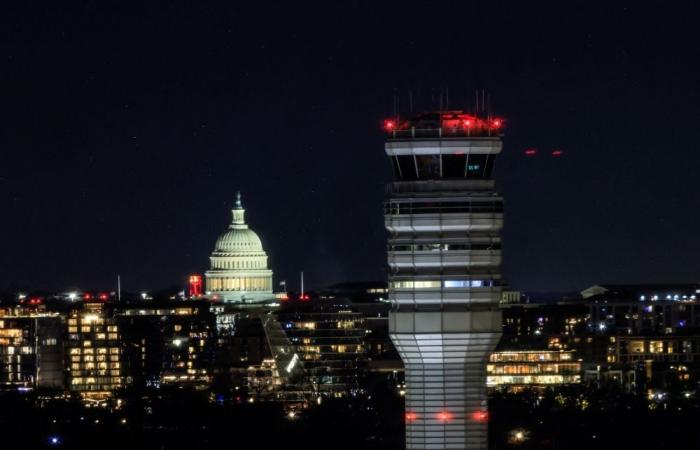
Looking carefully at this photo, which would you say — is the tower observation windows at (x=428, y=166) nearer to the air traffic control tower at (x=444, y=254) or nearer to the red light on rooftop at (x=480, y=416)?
the air traffic control tower at (x=444, y=254)

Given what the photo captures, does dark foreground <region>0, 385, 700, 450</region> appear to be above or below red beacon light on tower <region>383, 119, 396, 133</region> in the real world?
below

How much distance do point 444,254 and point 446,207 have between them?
177 centimetres

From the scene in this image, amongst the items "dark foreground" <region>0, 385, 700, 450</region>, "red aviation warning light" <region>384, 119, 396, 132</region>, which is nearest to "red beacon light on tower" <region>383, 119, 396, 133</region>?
"red aviation warning light" <region>384, 119, 396, 132</region>

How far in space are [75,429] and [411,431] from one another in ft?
220

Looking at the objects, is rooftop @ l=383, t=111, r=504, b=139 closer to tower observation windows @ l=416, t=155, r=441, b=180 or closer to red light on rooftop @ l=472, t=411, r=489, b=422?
tower observation windows @ l=416, t=155, r=441, b=180

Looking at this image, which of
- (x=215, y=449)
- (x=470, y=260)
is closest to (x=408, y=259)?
(x=470, y=260)

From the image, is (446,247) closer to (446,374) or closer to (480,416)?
(446,374)

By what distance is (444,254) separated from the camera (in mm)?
→ 124062

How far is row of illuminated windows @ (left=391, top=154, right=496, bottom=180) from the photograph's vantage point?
124312mm

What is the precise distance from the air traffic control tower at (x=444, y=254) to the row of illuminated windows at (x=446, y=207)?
4cm

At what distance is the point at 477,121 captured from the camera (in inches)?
4894

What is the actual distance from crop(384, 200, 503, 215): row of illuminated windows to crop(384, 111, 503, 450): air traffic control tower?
4cm

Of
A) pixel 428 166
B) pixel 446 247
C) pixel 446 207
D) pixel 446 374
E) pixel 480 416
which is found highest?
pixel 428 166

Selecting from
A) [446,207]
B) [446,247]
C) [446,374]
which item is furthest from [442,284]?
[446,374]
